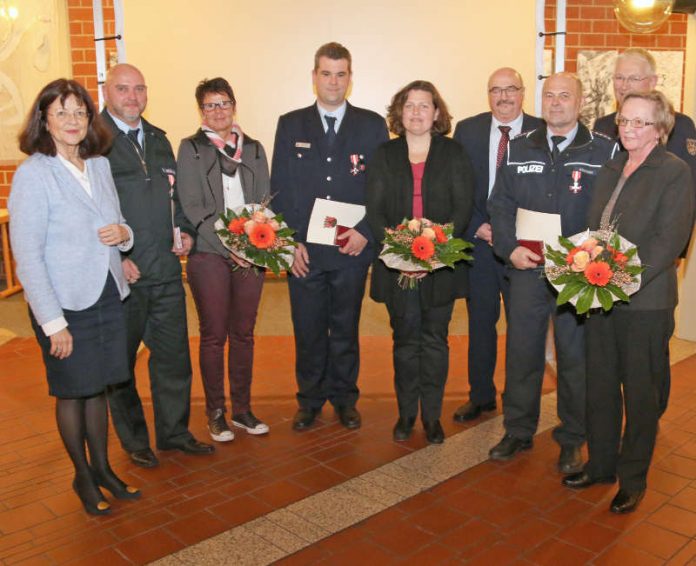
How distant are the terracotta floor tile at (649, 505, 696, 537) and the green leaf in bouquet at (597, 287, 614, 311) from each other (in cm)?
109

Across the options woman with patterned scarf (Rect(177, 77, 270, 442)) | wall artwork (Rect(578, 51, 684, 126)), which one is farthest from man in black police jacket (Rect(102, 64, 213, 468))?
wall artwork (Rect(578, 51, 684, 126))

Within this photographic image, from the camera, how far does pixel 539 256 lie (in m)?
3.90

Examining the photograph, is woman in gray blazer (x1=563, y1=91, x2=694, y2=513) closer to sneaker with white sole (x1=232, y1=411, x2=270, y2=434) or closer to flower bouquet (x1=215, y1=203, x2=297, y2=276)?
flower bouquet (x1=215, y1=203, x2=297, y2=276)

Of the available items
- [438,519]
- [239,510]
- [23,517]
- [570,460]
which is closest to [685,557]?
[570,460]

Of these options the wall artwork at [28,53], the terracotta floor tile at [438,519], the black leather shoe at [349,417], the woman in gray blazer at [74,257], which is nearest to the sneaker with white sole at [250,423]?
the black leather shoe at [349,417]

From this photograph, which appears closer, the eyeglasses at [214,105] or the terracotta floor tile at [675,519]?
the terracotta floor tile at [675,519]

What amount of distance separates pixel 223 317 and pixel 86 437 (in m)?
1.06

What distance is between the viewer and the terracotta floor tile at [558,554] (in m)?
3.13

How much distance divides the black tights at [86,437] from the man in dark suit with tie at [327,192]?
136 cm

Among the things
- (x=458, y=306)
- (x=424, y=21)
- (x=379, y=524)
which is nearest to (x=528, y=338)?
(x=379, y=524)

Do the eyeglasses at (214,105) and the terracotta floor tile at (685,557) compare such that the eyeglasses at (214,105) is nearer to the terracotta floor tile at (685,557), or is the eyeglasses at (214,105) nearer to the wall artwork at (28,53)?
the terracotta floor tile at (685,557)

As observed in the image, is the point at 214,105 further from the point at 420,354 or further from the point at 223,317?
the point at 420,354

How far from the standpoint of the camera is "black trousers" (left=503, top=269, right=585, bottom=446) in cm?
400

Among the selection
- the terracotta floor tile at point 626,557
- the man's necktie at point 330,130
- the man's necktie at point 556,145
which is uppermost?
the man's necktie at point 330,130
